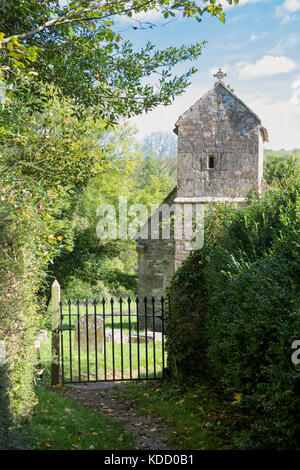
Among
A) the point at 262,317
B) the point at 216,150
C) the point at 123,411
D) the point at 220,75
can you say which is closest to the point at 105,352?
the point at 123,411

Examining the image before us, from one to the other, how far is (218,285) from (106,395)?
3.40 metres

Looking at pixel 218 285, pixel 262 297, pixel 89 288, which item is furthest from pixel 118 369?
pixel 89 288

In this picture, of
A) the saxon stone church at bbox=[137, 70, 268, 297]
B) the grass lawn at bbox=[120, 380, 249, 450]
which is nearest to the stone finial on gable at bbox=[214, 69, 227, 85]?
the saxon stone church at bbox=[137, 70, 268, 297]

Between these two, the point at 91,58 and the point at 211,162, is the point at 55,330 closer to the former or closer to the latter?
the point at 91,58

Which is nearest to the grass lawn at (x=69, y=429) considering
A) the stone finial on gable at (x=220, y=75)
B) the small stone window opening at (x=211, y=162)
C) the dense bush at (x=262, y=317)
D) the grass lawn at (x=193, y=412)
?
the grass lawn at (x=193, y=412)

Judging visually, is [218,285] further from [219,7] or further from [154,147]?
[154,147]

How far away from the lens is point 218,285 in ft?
17.3

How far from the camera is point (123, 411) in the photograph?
6.24m

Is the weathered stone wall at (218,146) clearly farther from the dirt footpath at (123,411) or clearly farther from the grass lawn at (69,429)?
the grass lawn at (69,429)

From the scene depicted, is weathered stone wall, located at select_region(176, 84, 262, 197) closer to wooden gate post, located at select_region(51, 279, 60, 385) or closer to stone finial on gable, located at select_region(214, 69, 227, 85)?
stone finial on gable, located at select_region(214, 69, 227, 85)

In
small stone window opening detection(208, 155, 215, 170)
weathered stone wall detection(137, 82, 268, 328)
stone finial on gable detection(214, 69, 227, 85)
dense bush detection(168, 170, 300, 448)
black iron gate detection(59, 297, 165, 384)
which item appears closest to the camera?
dense bush detection(168, 170, 300, 448)

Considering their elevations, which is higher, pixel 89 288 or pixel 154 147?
pixel 154 147

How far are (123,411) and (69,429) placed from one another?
151 centimetres

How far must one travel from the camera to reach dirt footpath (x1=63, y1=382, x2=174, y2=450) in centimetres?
495
